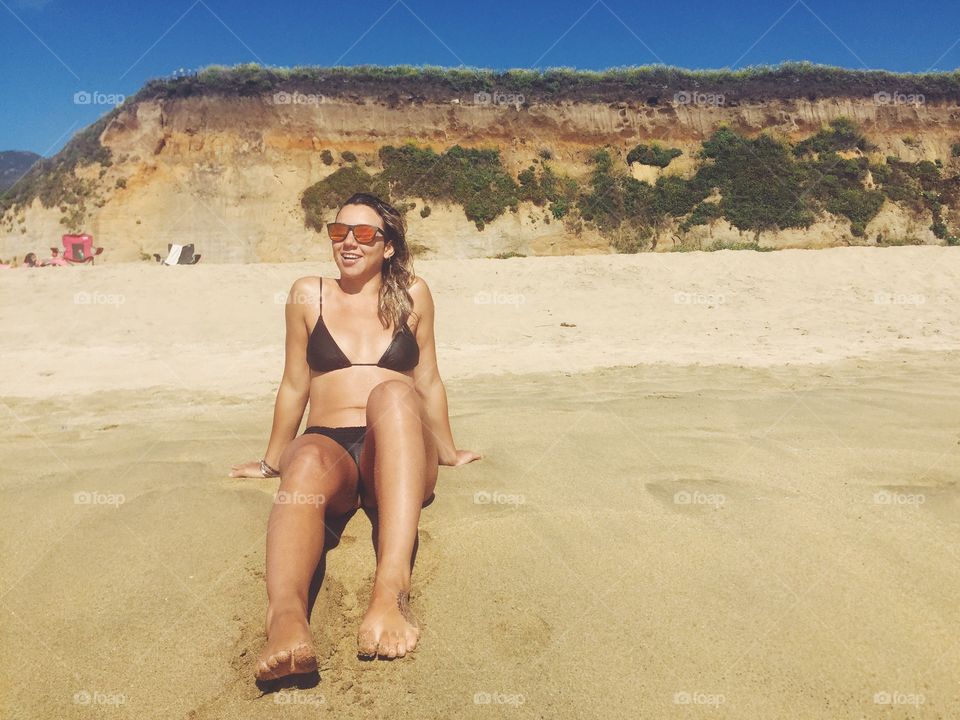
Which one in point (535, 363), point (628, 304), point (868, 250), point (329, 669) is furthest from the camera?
point (868, 250)

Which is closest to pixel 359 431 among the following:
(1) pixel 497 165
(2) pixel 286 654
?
(2) pixel 286 654

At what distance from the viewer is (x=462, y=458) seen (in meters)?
3.23

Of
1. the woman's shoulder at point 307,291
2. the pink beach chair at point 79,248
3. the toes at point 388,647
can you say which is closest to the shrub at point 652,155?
the pink beach chair at point 79,248

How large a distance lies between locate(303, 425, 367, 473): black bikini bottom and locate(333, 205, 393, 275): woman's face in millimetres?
737

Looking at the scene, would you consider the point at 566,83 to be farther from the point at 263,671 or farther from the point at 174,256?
the point at 263,671

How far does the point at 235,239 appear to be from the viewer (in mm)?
23422

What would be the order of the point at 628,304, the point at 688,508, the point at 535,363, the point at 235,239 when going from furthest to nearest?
the point at 235,239 → the point at 628,304 → the point at 535,363 → the point at 688,508

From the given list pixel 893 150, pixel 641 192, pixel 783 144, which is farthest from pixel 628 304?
pixel 893 150

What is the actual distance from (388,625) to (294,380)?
1342mm

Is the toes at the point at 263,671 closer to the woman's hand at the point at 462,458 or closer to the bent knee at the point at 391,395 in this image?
the bent knee at the point at 391,395

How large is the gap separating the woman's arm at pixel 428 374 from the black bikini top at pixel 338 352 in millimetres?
92

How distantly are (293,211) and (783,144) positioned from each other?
18.4 metres

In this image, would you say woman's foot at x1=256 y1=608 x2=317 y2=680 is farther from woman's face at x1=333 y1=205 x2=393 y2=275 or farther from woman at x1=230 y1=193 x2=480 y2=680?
woman's face at x1=333 y1=205 x2=393 y2=275

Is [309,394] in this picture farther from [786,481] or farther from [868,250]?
[868,250]
